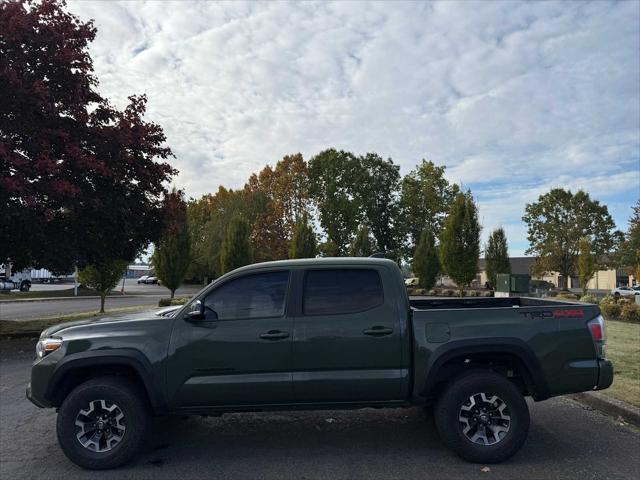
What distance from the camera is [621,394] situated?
6336mm

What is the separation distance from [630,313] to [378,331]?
1533 centimetres

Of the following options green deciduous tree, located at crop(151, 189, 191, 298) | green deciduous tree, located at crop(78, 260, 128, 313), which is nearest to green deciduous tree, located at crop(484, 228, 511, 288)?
green deciduous tree, located at crop(151, 189, 191, 298)

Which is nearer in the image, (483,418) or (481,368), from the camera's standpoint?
(483,418)

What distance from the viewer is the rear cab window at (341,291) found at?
4.60 m

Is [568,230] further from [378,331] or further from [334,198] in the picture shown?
[378,331]

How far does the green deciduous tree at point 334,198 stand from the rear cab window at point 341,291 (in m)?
46.3

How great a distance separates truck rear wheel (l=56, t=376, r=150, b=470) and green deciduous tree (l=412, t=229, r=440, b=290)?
3433 cm

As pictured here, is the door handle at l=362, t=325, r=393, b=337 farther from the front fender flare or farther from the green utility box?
the green utility box

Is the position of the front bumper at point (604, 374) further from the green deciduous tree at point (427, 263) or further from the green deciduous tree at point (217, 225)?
the green deciduous tree at point (217, 225)

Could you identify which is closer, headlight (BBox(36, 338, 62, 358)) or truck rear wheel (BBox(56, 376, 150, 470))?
truck rear wheel (BBox(56, 376, 150, 470))

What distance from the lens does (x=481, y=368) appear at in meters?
4.64

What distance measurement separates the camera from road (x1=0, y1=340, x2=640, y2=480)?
4.23 m

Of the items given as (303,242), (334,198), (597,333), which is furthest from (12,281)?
(597,333)

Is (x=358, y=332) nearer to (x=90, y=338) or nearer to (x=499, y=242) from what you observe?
(x=90, y=338)
